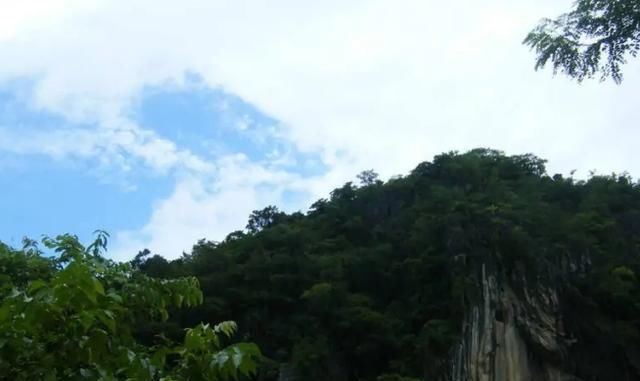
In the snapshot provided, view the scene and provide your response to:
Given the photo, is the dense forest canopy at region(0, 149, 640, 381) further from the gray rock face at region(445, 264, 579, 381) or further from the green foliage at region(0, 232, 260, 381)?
the green foliage at region(0, 232, 260, 381)

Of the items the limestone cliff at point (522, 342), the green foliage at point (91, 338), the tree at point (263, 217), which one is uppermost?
the tree at point (263, 217)

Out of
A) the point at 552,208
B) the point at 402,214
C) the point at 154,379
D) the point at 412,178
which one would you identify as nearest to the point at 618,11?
the point at 154,379

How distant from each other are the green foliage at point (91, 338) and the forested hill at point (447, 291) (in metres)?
17.1

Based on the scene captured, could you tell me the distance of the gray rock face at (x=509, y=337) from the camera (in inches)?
814

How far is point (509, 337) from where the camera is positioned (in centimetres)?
2136

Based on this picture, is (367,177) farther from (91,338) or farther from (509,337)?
(91,338)

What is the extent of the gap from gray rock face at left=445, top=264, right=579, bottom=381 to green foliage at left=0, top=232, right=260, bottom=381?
18860 mm

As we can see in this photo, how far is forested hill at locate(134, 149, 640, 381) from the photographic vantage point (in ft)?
69.1

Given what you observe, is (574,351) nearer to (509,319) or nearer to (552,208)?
(509,319)

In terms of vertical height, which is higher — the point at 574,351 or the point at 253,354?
the point at 574,351

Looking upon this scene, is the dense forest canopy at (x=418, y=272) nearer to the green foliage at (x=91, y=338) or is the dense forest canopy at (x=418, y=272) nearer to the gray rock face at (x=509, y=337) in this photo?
the gray rock face at (x=509, y=337)

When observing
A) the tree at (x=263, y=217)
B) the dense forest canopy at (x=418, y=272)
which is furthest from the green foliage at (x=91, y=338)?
the tree at (x=263, y=217)

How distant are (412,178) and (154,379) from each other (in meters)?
29.0

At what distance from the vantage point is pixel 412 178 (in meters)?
30.7
